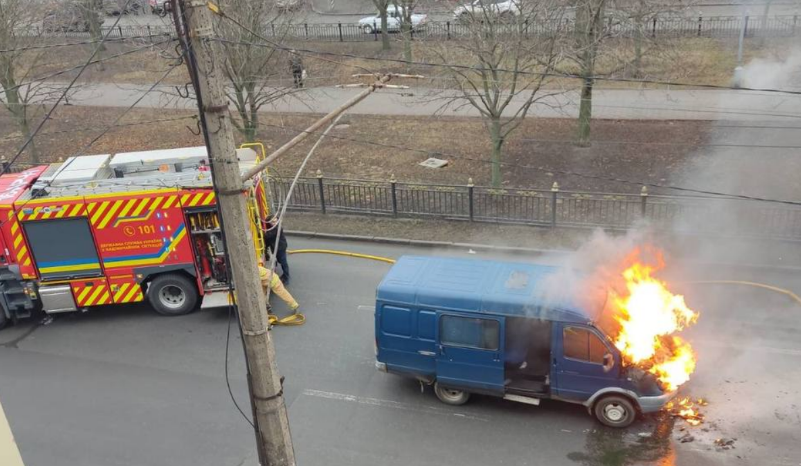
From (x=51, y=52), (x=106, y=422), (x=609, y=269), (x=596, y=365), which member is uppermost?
(x=51, y=52)

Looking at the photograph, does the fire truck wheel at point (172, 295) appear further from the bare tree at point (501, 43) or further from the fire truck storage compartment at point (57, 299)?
the bare tree at point (501, 43)

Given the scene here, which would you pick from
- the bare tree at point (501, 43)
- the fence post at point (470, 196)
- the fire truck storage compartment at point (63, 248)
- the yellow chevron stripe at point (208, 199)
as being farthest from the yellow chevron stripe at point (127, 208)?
the fence post at point (470, 196)

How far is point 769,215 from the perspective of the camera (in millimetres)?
15320

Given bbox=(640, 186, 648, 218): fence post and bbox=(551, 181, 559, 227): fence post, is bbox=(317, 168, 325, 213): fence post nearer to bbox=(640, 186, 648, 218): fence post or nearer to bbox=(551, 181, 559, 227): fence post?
bbox=(551, 181, 559, 227): fence post

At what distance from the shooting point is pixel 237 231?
6.41 meters

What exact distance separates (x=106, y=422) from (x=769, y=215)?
14.2 metres

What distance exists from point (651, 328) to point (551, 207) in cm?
718

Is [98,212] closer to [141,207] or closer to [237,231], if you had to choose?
[141,207]

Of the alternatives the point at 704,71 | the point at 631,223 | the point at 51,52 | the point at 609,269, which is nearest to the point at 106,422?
the point at 609,269

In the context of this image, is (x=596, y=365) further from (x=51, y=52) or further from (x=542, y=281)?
(x=51, y=52)

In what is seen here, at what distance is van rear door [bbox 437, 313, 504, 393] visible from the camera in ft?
33.1

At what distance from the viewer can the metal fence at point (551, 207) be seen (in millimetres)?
15461

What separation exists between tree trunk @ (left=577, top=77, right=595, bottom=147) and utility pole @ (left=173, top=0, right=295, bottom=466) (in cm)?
1544

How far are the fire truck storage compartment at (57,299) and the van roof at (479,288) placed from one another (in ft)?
23.0
